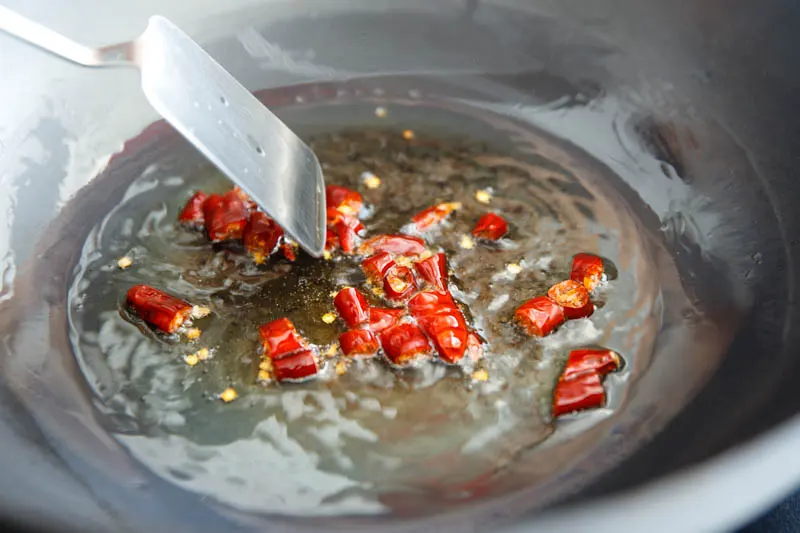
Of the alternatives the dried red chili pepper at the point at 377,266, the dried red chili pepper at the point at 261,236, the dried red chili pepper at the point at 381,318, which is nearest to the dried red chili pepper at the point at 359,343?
the dried red chili pepper at the point at 381,318

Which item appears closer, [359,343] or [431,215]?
[359,343]

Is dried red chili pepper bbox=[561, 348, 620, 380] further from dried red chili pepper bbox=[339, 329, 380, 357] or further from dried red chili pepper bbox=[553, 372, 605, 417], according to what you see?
dried red chili pepper bbox=[339, 329, 380, 357]

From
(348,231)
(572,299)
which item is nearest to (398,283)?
(348,231)

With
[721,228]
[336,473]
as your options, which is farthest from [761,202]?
[336,473]

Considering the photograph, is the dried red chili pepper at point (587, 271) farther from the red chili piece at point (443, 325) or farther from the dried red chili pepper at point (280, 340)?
the dried red chili pepper at point (280, 340)

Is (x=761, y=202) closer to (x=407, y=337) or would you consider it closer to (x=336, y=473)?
(x=407, y=337)

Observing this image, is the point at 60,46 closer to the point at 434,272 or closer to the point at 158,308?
the point at 158,308
